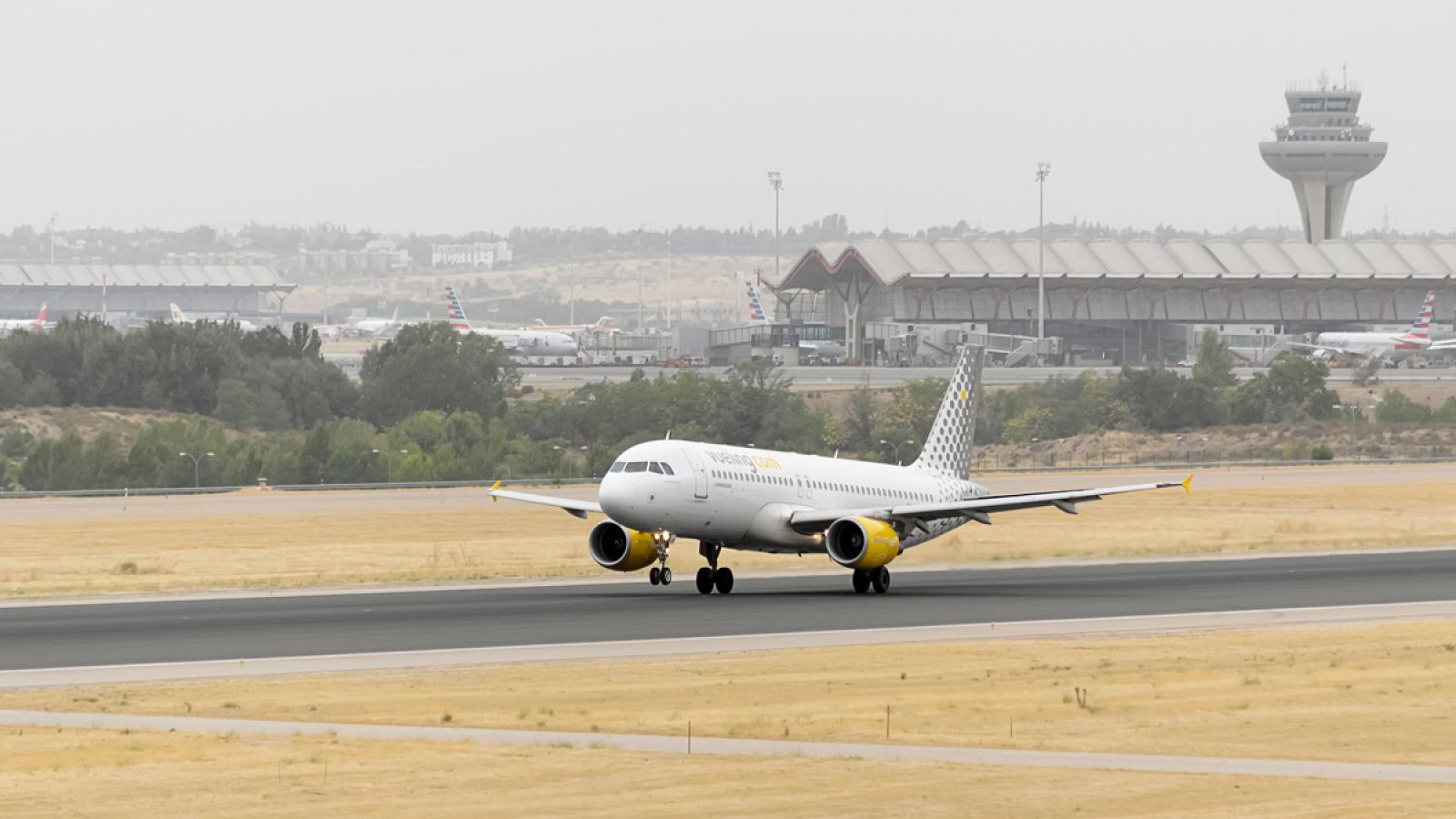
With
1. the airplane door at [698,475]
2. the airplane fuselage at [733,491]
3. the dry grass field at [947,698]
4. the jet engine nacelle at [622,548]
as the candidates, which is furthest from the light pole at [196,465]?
the dry grass field at [947,698]

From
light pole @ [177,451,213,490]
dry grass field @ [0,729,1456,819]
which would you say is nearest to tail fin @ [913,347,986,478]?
dry grass field @ [0,729,1456,819]

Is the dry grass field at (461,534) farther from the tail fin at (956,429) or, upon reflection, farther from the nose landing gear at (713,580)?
the nose landing gear at (713,580)

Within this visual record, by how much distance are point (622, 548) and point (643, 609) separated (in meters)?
4.02

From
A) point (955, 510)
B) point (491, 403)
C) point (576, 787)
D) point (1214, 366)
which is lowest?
point (576, 787)

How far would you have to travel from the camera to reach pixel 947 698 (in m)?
33.7

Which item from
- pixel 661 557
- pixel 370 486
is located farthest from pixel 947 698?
pixel 370 486

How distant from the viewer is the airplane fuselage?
1954 inches

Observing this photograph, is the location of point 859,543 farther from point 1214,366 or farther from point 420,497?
point 1214,366

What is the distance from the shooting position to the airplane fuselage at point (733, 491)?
163 feet

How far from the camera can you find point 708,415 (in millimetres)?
133750

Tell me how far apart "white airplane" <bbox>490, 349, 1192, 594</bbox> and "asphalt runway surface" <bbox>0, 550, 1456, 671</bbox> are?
1136 mm

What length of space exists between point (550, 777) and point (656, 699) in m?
7.43

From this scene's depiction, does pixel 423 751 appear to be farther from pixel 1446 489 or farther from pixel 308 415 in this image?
pixel 308 415

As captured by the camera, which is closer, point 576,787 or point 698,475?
point 576,787
